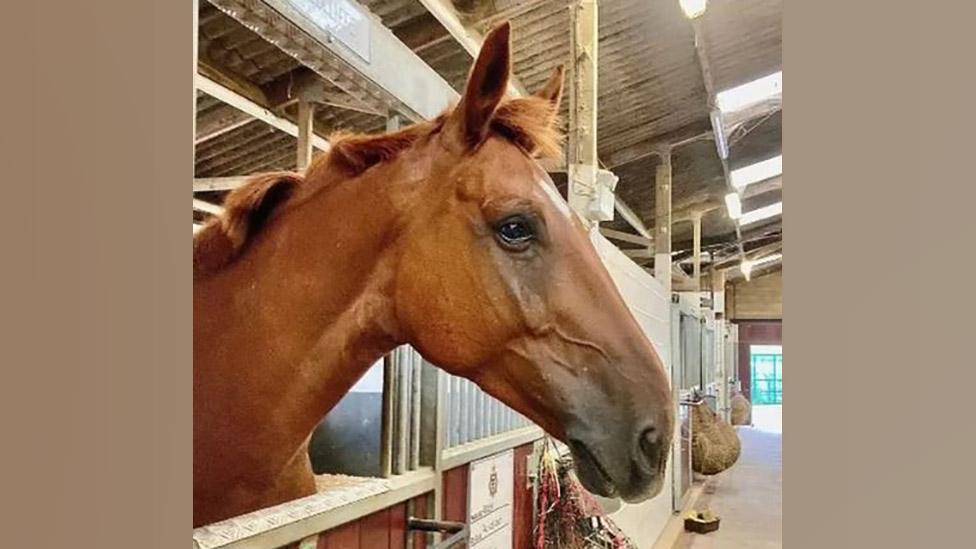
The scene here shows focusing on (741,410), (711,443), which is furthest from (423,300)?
(711,443)

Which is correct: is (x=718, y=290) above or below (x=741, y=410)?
above

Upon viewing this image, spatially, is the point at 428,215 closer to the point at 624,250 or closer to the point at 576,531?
the point at 576,531

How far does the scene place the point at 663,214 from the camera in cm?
122

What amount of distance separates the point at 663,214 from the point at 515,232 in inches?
23.0

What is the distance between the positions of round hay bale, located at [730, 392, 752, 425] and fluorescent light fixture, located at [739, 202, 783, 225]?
8.0 inches

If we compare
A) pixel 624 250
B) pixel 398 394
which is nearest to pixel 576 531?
pixel 398 394

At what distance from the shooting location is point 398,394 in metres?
1.10

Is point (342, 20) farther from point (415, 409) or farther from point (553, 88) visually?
point (415, 409)

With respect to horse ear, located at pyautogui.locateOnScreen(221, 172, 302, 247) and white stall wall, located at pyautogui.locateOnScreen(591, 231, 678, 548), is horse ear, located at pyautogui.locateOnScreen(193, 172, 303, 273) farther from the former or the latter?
white stall wall, located at pyautogui.locateOnScreen(591, 231, 678, 548)

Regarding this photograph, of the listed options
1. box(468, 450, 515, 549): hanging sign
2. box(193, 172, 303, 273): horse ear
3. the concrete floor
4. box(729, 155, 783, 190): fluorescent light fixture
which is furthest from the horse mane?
box(468, 450, 515, 549): hanging sign

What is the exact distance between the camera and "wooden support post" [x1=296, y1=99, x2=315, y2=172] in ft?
2.88

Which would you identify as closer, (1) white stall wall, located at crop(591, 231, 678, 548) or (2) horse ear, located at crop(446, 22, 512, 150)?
(2) horse ear, located at crop(446, 22, 512, 150)

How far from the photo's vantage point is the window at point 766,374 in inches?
27.5

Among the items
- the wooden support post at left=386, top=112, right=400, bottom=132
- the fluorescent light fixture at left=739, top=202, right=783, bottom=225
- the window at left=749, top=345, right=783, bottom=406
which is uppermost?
the wooden support post at left=386, top=112, right=400, bottom=132
